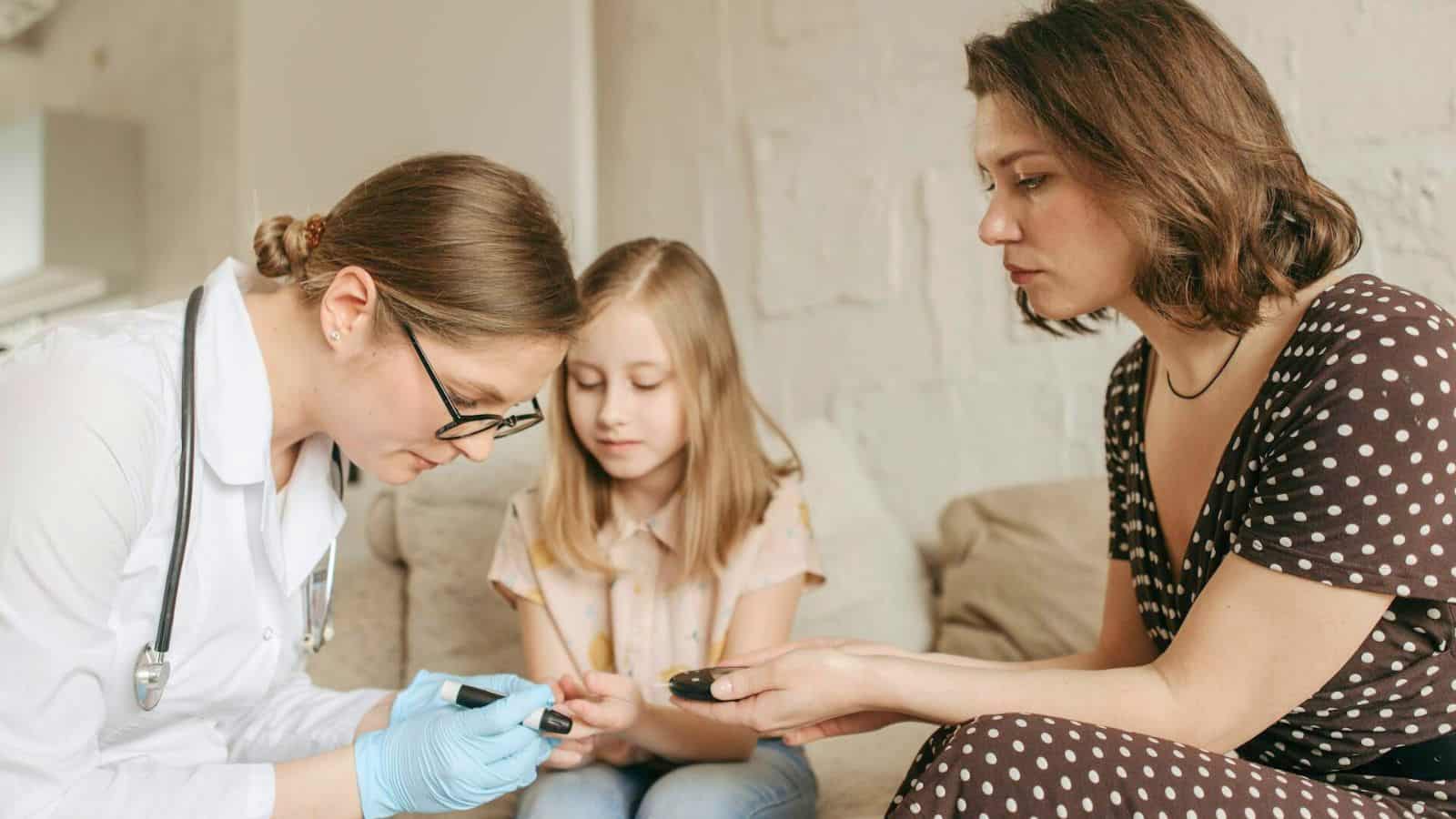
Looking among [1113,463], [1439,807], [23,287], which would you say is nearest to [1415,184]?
[1113,463]

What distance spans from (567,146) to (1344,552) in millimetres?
1956

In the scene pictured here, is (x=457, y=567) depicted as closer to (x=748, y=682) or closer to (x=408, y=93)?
(x=748, y=682)

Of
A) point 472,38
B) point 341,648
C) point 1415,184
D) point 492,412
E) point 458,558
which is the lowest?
point 341,648

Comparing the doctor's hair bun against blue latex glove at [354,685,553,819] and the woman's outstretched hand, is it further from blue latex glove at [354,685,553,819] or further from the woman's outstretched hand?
the woman's outstretched hand

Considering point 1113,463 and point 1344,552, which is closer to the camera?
point 1344,552

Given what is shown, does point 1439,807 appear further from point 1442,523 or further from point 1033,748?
point 1033,748

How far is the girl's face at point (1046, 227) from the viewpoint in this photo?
1103 mm

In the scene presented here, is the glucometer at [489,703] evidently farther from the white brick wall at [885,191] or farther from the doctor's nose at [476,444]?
the white brick wall at [885,191]

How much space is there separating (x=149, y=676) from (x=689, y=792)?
0.55 meters

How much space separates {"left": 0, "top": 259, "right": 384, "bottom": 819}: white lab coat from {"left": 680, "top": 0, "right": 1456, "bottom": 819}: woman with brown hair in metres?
0.46

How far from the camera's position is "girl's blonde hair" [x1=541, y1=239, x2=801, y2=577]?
1.53 metres

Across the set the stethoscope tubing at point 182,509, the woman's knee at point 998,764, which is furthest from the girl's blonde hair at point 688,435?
the woman's knee at point 998,764

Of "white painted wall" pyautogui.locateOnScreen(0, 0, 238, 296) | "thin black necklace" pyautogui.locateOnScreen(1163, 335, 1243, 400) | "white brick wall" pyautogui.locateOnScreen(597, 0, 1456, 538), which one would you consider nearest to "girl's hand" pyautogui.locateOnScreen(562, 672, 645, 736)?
"thin black necklace" pyautogui.locateOnScreen(1163, 335, 1243, 400)

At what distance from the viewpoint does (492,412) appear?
1.20m
